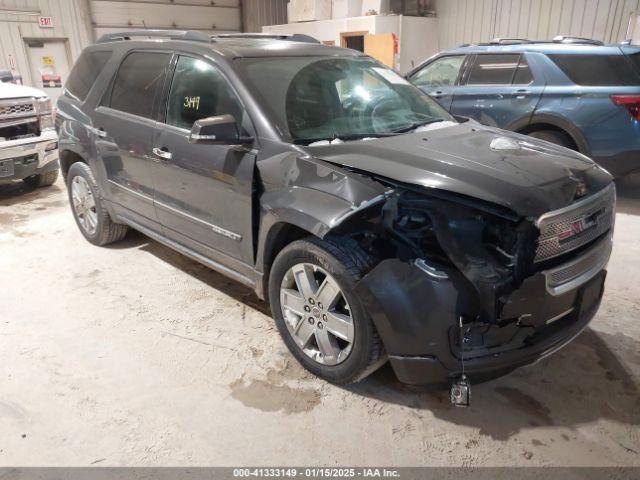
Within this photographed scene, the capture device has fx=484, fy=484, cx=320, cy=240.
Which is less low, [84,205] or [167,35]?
[167,35]

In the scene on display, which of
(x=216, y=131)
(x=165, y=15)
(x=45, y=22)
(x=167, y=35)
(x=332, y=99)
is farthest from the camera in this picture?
(x=165, y=15)

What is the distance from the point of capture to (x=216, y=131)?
243cm

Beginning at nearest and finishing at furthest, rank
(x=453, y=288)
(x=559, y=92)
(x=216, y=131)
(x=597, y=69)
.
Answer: (x=453, y=288)
(x=216, y=131)
(x=597, y=69)
(x=559, y=92)

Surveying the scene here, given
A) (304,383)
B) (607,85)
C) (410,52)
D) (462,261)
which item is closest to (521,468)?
(462,261)

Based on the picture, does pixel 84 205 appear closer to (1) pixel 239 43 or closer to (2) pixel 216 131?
(1) pixel 239 43

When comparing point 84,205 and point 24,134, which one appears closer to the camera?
point 84,205

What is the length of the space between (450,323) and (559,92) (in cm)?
439

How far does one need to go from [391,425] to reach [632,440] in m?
1.04

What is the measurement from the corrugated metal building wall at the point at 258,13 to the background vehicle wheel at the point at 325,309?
39.4 ft

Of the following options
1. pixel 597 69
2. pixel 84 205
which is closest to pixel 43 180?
pixel 84 205

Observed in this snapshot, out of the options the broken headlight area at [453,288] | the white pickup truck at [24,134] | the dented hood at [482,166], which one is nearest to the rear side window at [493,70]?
the dented hood at [482,166]

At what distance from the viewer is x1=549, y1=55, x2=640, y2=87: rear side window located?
16.4 ft

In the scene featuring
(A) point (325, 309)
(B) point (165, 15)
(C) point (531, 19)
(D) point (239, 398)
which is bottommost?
(D) point (239, 398)

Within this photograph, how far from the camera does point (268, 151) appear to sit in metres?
2.46
